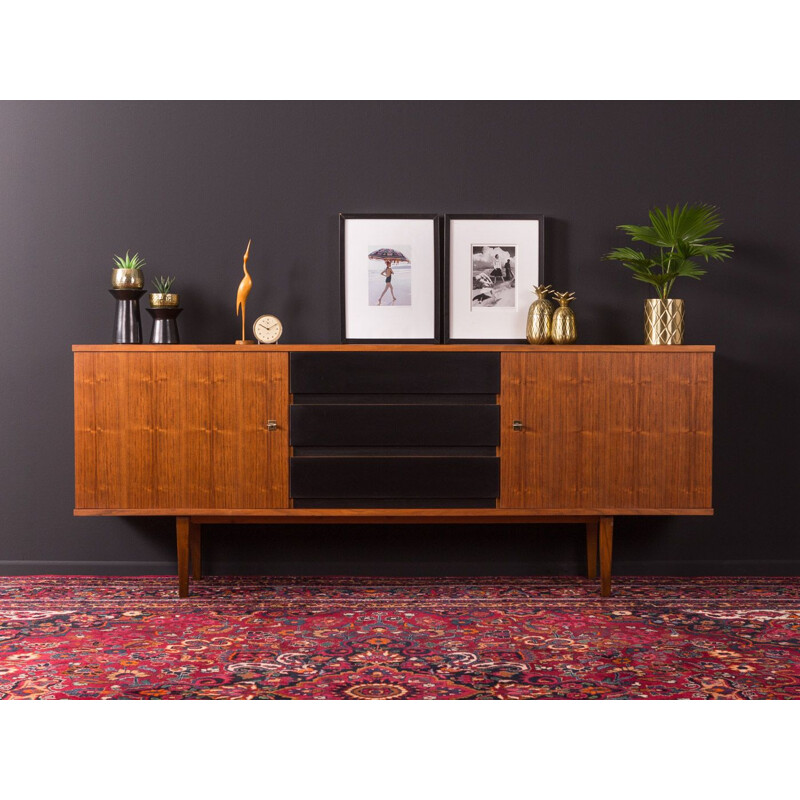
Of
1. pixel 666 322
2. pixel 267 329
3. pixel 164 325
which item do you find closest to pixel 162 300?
pixel 164 325

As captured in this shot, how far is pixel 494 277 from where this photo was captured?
397 centimetres

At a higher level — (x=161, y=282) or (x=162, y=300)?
(x=161, y=282)

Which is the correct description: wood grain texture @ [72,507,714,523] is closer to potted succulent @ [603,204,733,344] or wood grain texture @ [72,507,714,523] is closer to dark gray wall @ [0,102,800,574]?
dark gray wall @ [0,102,800,574]

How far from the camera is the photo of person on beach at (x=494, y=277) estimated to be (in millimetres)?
3971

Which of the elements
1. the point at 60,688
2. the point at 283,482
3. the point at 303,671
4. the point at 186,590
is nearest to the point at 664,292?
the point at 283,482

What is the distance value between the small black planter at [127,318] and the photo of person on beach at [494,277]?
1.62 meters

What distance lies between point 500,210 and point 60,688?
2.83 m

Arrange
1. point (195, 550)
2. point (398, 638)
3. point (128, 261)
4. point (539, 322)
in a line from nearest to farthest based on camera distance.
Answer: point (398, 638) → point (539, 322) → point (128, 261) → point (195, 550)

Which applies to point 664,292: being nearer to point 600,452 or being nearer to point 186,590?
point 600,452

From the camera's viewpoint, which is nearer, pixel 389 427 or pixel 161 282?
pixel 389 427

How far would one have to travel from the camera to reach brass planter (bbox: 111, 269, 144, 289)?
12.3 ft

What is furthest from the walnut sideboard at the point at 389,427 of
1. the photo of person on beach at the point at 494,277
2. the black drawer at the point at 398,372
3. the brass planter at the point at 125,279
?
the photo of person on beach at the point at 494,277

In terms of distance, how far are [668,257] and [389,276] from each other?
1324 millimetres

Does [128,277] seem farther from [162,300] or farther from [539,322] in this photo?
[539,322]
